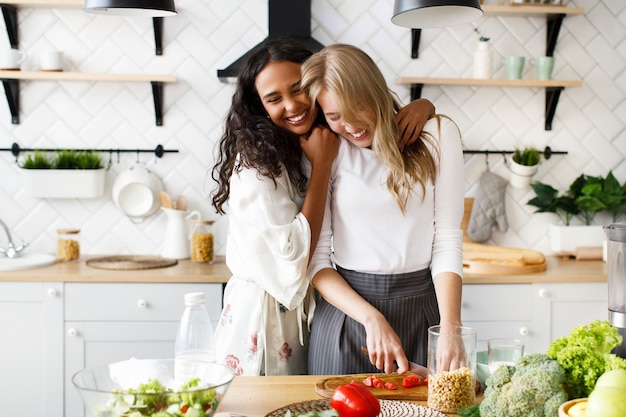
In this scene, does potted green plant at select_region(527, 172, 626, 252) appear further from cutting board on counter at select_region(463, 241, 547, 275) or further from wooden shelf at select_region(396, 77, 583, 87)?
wooden shelf at select_region(396, 77, 583, 87)

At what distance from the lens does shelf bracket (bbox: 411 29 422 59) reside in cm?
342

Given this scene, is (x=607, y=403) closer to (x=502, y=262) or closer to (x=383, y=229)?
(x=383, y=229)

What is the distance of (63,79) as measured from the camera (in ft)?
10.7

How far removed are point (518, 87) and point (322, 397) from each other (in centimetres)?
246

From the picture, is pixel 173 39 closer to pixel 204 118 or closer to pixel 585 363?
pixel 204 118

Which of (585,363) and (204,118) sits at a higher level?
(204,118)

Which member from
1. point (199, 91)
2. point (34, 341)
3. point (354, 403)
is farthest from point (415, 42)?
point (354, 403)

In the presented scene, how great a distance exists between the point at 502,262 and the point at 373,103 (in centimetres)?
147

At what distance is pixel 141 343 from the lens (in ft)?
9.69

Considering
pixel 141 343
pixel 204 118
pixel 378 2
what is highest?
pixel 378 2

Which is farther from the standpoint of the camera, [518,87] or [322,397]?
[518,87]

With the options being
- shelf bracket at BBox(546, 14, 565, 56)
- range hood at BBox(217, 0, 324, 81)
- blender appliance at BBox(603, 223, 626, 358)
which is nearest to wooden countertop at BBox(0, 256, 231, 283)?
range hood at BBox(217, 0, 324, 81)

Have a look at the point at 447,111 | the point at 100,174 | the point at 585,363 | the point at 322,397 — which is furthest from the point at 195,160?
the point at 585,363

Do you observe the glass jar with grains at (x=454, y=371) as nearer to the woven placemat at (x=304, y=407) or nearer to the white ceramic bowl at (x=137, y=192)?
the woven placemat at (x=304, y=407)
